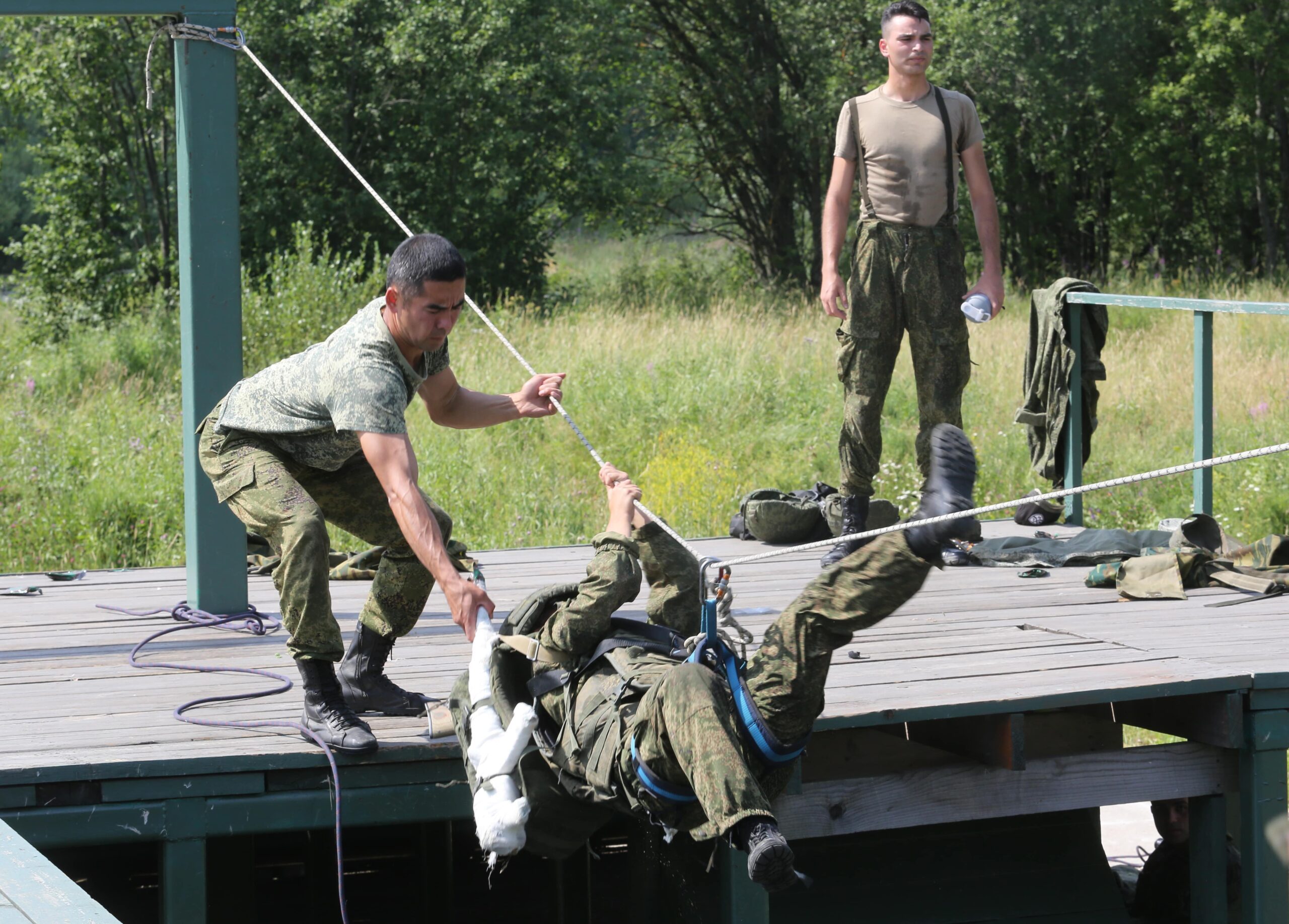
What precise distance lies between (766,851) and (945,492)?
75 cm

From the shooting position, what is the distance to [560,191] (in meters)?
19.5

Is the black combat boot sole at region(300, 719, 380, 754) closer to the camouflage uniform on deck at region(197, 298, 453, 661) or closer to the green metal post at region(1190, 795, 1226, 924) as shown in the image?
the camouflage uniform on deck at region(197, 298, 453, 661)

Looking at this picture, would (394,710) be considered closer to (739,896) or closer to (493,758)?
(493,758)

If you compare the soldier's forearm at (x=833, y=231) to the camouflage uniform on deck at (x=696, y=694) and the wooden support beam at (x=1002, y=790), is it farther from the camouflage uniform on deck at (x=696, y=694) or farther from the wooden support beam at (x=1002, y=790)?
the camouflage uniform on deck at (x=696, y=694)

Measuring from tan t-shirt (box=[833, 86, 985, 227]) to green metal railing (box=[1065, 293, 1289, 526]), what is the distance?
3.24 ft

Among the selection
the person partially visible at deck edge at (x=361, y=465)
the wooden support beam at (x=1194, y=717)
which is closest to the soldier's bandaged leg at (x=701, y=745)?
the person partially visible at deck edge at (x=361, y=465)

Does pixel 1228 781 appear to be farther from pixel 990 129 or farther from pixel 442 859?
pixel 990 129

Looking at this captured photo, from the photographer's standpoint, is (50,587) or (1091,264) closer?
(50,587)

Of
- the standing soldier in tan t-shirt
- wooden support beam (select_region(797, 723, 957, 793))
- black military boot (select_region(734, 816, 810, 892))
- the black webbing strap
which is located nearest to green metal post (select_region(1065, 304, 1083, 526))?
the standing soldier in tan t-shirt

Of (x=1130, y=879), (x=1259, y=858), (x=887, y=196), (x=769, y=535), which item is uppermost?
(x=887, y=196)

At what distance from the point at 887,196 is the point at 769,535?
5.53 feet

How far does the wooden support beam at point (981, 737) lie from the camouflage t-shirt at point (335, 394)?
5.52 ft

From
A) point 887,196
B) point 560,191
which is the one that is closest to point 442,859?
point 887,196

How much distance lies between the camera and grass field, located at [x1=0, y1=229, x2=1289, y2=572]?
9.23 meters
